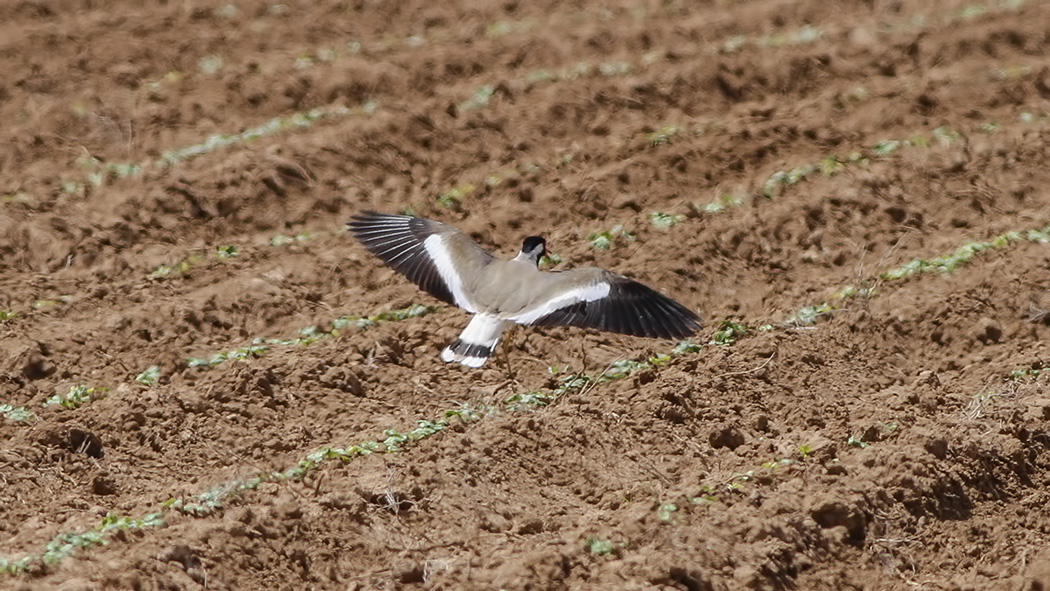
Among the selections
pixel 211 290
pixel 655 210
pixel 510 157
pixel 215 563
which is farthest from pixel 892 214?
pixel 215 563

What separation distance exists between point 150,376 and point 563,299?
7.91 feet

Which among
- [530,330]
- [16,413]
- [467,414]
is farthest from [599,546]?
[16,413]

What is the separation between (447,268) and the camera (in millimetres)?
7871

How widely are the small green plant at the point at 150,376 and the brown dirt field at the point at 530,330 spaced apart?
39mm

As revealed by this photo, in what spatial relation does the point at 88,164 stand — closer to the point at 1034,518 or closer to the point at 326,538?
the point at 326,538

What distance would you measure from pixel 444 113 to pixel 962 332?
441 centimetres

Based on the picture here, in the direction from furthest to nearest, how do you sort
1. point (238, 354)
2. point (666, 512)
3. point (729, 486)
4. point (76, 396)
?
point (238, 354)
point (76, 396)
point (729, 486)
point (666, 512)

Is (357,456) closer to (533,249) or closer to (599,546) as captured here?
(599,546)

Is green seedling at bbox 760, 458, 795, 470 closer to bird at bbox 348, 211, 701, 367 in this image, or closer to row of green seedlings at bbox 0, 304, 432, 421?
bird at bbox 348, 211, 701, 367

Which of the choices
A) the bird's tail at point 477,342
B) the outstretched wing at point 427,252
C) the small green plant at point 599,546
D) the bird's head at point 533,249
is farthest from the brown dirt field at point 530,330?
the bird's head at point 533,249

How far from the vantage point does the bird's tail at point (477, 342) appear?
7.30m

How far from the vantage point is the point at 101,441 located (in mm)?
6781

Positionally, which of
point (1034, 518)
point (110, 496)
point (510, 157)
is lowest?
point (1034, 518)

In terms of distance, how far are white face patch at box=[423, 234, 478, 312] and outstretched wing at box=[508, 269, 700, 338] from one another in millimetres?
383
